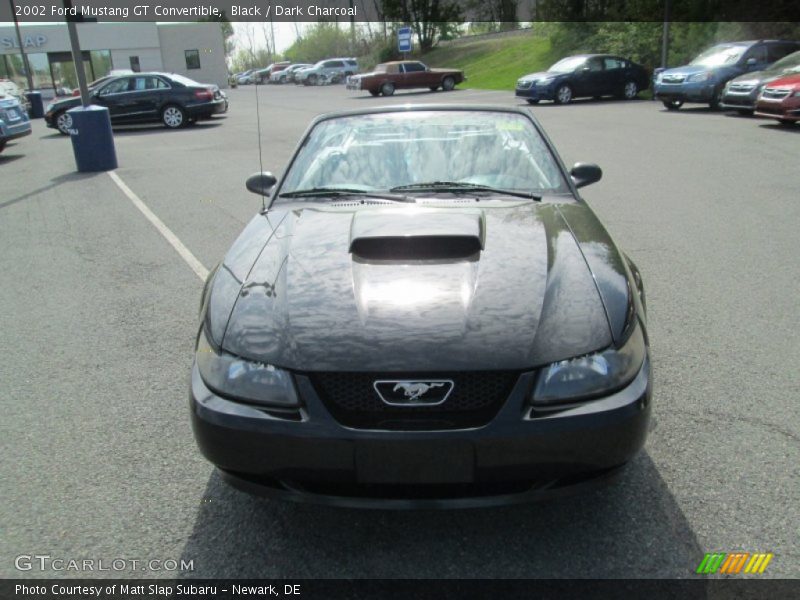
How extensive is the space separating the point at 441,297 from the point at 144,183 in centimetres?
962

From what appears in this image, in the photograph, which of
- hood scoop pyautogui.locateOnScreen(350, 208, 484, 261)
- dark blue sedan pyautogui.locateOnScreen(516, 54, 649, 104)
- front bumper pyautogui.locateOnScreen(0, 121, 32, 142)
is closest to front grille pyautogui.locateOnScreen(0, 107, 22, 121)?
front bumper pyautogui.locateOnScreen(0, 121, 32, 142)

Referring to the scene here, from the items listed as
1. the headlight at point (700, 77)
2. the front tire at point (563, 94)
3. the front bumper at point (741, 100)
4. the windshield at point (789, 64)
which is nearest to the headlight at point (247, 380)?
the front bumper at point (741, 100)

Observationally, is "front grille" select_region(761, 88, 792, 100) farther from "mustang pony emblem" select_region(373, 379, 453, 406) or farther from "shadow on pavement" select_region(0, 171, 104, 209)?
"mustang pony emblem" select_region(373, 379, 453, 406)

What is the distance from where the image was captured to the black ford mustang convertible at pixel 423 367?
2.11m

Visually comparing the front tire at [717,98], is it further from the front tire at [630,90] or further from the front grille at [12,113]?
the front grille at [12,113]

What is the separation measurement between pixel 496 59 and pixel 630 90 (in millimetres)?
22274

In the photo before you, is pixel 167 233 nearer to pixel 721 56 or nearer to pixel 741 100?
pixel 741 100

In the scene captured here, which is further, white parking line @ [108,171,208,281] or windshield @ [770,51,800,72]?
windshield @ [770,51,800,72]

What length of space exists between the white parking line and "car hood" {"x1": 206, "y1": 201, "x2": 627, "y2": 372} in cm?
302

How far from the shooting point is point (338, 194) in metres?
3.43

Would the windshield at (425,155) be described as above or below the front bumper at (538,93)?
above

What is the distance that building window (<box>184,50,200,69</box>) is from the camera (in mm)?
48719

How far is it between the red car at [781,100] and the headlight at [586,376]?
45.7 ft

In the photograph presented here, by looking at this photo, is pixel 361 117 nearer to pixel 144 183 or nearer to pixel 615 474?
pixel 615 474
